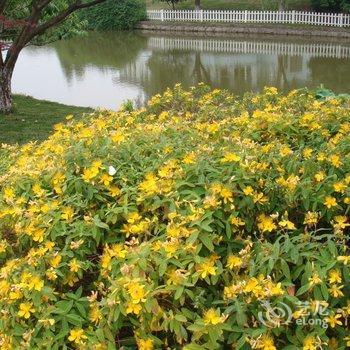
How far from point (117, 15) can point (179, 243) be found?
25737 mm

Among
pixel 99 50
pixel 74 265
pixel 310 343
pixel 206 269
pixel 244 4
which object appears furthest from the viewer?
pixel 244 4

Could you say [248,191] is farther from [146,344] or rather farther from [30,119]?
[30,119]

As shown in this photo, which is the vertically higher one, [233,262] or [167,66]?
[233,262]

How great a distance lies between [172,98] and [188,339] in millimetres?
3371

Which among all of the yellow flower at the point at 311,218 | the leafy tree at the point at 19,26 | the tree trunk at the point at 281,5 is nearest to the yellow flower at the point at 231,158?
the yellow flower at the point at 311,218

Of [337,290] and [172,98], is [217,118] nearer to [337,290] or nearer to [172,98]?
[172,98]

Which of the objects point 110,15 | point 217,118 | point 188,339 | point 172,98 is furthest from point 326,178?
point 110,15

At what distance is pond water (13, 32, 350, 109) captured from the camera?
42.4ft

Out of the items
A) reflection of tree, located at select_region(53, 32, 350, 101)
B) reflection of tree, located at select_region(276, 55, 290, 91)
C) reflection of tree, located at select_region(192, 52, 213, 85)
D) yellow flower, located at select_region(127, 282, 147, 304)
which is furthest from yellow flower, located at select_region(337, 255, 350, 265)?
reflection of tree, located at select_region(192, 52, 213, 85)

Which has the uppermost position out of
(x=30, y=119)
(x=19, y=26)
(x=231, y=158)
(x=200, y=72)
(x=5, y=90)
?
(x=19, y=26)

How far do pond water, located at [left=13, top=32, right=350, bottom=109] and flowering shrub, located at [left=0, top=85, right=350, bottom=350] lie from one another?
8869 mm

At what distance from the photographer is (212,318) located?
1.64 metres

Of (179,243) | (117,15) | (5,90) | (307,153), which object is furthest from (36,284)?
(117,15)

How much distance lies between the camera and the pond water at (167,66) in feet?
42.4
